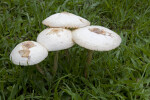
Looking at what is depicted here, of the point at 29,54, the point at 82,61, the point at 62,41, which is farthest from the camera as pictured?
the point at 82,61

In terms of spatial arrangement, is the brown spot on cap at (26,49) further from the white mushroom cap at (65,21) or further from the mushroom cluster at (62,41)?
the white mushroom cap at (65,21)

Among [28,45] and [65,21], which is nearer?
[28,45]

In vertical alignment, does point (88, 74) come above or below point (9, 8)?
below

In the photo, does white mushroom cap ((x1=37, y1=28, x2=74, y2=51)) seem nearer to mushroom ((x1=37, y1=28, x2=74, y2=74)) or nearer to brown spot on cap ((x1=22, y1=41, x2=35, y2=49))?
mushroom ((x1=37, y1=28, x2=74, y2=74))

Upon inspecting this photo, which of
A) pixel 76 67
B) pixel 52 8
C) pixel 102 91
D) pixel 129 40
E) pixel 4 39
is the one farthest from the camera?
pixel 52 8

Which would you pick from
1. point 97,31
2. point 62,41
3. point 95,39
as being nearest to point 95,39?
point 95,39

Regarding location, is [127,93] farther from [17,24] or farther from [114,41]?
[17,24]

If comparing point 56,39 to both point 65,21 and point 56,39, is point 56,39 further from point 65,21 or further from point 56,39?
point 65,21

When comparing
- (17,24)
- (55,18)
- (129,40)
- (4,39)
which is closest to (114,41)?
(55,18)
